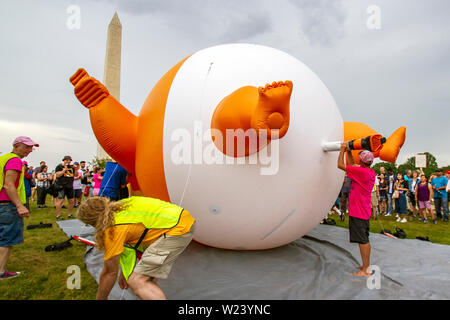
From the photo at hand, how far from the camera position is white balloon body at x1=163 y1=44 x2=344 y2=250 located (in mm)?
2932

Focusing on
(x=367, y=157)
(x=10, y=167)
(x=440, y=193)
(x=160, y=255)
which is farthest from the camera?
(x=440, y=193)

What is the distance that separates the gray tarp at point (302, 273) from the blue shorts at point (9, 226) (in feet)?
2.97

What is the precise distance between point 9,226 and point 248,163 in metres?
2.83

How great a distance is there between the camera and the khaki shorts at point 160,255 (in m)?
2.19

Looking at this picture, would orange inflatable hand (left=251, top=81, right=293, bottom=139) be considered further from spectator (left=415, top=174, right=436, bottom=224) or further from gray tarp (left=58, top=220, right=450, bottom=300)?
spectator (left=415, top=174, right=436, bottom=224)

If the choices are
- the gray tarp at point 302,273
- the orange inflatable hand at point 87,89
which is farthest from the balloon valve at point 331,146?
the orange inflatable hand at point 87,89

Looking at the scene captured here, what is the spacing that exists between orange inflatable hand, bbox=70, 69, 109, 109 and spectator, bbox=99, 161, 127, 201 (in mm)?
1281

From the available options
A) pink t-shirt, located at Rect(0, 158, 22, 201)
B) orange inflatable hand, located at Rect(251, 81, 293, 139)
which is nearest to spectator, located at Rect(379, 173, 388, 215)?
orange inflatable hand, located at Rect(251, 81, 293, 139)

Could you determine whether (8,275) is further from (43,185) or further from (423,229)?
(423,229)

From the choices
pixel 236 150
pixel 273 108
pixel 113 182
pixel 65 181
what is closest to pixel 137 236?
pixel 236 150

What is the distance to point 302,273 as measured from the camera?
3270 millimetres
